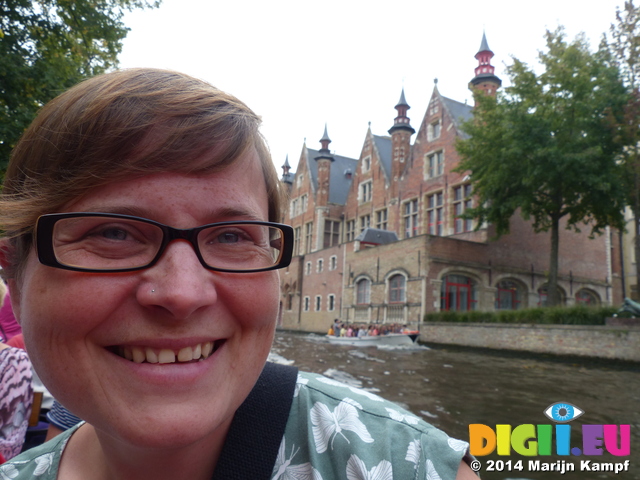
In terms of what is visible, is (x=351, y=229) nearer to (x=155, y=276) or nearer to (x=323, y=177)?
(x=323, y=177)

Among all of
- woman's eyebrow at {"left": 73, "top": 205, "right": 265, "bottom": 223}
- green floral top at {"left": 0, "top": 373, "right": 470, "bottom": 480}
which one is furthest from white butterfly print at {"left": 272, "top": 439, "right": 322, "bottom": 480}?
woman's eyebrow at {"left": 73, "top": 205, "right": 265, "bottom": 223}

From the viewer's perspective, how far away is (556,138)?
15492 millimetres

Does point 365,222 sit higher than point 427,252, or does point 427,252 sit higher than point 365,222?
point 365,222

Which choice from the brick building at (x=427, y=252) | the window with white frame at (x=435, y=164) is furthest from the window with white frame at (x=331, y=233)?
the window with white frame at (x=435, y=164)

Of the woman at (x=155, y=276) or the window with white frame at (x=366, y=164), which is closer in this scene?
the woman at (x=155, y=276)

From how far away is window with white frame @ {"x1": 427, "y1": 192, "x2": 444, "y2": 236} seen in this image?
78.0ft

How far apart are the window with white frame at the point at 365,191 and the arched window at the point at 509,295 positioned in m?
10.7

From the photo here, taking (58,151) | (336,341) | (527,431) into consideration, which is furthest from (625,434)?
(336,341)

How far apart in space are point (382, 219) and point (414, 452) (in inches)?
1092

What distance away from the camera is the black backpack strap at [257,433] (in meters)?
0.96

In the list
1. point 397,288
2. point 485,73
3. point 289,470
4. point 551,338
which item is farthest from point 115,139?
point 485,73

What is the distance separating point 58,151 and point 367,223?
2929 cm

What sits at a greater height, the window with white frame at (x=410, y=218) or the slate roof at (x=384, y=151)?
the slate roof at (x=384, y=151)

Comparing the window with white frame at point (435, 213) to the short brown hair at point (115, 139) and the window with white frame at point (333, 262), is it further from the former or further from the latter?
the short brown hair at point (115, 139)
